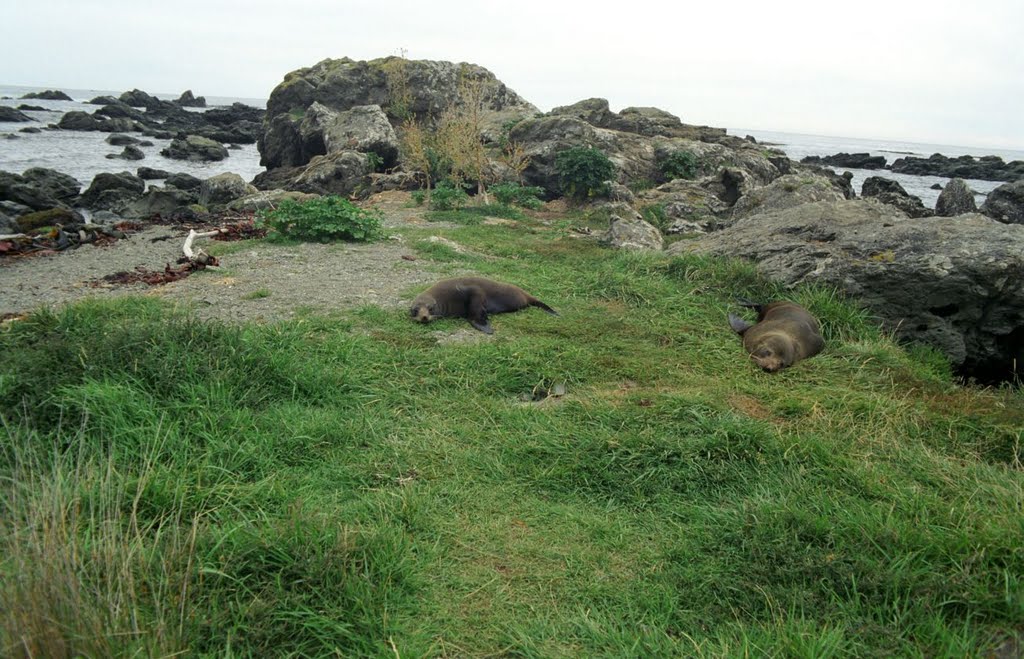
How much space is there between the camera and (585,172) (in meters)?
17.6

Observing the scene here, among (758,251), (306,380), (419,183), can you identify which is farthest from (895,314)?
(419,183)

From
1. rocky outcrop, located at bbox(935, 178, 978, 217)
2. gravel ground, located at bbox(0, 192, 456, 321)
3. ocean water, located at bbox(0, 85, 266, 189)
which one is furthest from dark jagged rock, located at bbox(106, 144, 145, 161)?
rocky outcrop, located at bbox(935, 178, 978, 217)

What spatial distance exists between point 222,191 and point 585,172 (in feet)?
34.9

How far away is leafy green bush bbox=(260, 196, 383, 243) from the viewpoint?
38.5 ft

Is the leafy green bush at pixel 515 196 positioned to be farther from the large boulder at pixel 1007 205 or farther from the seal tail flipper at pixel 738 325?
the large boulder at pixel 1007 205

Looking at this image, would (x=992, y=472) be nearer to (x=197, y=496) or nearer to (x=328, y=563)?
(x=328, y=563)

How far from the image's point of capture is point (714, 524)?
391 centimetres

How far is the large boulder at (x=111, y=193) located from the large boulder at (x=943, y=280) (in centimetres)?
1872

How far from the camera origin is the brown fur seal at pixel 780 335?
6543 millimetres

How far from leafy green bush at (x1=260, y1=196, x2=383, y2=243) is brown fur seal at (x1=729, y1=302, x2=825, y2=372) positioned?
6.79 m

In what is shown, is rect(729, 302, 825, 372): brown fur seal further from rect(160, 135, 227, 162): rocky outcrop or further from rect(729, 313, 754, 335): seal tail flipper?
rect(160, 135, 227, 162): rocky outcrop

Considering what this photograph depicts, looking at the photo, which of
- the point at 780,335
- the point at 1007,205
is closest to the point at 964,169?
the point at 1007,205

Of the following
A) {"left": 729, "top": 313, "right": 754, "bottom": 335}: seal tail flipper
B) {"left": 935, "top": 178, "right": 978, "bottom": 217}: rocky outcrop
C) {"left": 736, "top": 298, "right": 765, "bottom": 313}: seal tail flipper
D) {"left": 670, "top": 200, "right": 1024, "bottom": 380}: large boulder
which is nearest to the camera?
{"left": 729, "top": 313, "right": 754, "bottom": 335}: seal tail flipper

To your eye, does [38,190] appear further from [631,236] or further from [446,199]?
[631,236]
